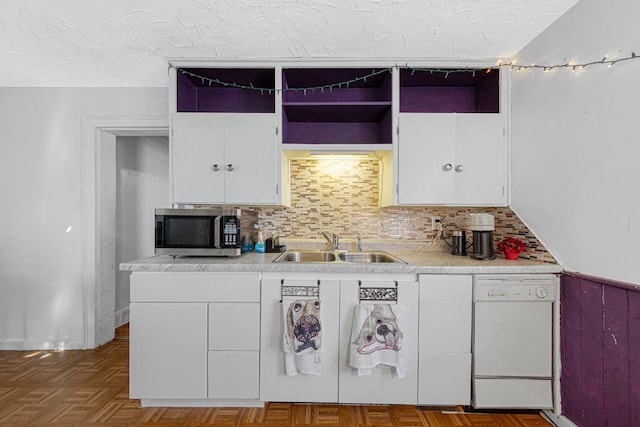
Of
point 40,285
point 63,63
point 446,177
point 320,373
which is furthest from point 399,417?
point 63,63

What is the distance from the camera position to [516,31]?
6.11ft

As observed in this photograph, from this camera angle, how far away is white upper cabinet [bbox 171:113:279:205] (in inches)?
87.5

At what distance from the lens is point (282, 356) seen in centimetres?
188

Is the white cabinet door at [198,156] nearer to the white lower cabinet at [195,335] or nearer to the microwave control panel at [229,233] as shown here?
the microwave control panel at [229,233]

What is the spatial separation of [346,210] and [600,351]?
1745 mm

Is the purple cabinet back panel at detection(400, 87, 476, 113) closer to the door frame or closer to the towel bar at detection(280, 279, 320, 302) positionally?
the towel bar at detection(280, 279, 320, 302)

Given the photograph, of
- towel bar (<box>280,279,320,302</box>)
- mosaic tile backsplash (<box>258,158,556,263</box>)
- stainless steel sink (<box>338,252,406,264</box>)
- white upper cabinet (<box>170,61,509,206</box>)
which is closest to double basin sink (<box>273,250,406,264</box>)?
stainless steel sink (<box>338,252,406,264</box>)

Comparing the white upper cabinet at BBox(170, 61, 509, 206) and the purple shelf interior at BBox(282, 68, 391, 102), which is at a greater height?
the purple shelf interior at BBox(282, 68, 391, 102)

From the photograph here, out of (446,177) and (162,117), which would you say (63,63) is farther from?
(446,177)

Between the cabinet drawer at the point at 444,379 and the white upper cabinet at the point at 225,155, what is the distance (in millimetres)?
1489

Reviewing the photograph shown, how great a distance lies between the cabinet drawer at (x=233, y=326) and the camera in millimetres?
1878

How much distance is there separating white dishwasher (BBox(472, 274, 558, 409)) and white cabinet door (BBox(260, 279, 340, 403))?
33.0 inches

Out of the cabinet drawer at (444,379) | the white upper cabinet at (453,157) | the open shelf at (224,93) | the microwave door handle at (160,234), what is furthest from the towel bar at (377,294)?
the open shelf at (224,93)

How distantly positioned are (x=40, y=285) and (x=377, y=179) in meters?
3.05
